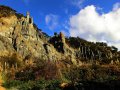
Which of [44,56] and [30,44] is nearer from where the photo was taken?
[30,44]

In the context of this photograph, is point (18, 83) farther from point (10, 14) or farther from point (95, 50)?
point (95, 50)

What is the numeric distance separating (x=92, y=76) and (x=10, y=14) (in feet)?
102

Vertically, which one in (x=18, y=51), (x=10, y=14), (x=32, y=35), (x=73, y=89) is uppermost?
(x=10, y=14)

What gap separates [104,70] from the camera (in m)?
24.7

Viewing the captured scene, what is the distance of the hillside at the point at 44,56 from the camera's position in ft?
80.3

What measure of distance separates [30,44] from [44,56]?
3197 millimetres

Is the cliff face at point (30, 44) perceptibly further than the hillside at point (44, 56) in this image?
Yes

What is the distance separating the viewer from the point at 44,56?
49.5 m

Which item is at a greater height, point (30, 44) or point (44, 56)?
point (30, 44)

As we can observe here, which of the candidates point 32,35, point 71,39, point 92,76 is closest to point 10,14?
point 32,35

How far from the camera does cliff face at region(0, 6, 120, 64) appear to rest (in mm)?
45281

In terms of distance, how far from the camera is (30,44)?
160ft

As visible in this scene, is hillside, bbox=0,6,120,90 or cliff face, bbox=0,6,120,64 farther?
cliff face, bbox=0,6,120,64

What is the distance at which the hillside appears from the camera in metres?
24.5
